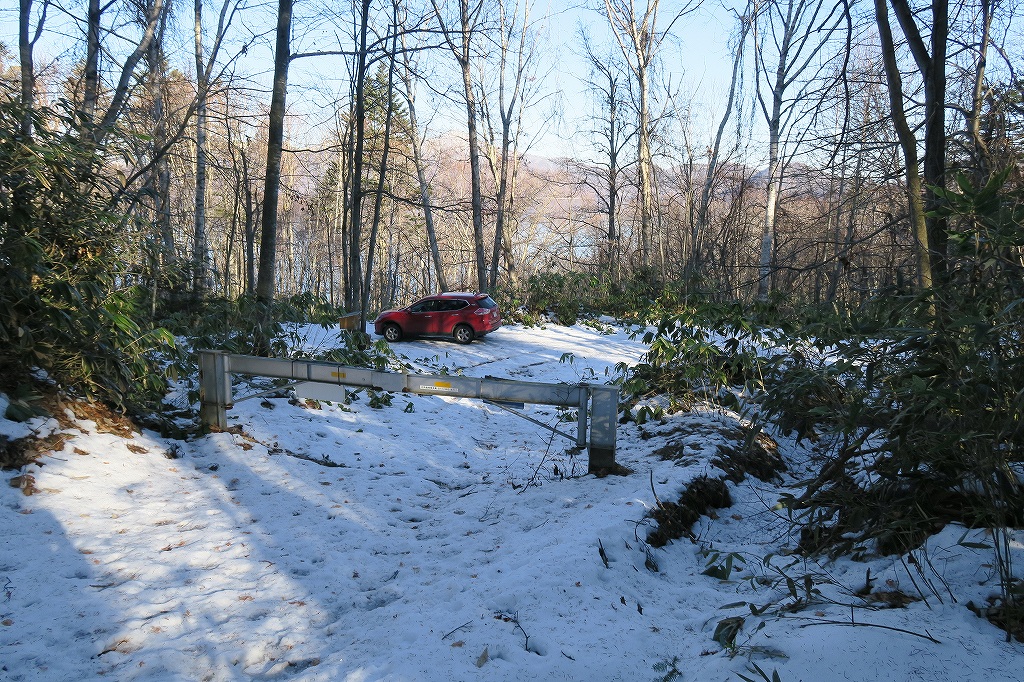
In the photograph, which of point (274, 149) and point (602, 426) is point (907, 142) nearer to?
point (602, 426)

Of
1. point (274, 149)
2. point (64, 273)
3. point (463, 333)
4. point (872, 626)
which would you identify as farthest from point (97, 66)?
point (872, 626)

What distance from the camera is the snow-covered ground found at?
275cm

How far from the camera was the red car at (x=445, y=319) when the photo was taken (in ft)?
51.2

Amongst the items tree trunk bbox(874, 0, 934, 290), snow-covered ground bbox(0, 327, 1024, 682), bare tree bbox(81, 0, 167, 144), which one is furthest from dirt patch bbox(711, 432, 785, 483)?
bare tree bbox(81, 0, 167, 144)

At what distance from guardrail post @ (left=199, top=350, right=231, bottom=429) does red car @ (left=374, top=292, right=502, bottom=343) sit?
380 inches

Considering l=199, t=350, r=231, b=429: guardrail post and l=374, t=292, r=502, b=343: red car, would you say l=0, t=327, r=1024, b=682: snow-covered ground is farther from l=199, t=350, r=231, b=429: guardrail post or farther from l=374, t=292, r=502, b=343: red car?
l=374, t=292, r=502, b=343: red car

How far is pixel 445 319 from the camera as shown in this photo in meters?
15.7

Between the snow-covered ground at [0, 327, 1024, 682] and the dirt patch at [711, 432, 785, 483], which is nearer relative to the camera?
the snow-covered ground at [0, 327, 1024, 682]

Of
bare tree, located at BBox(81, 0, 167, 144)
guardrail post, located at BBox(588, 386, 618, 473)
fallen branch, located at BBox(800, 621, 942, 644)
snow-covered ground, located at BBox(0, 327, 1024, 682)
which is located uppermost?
bare tree, located at BBox(81, 0, 167, 144)

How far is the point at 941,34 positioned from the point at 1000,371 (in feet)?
14.4

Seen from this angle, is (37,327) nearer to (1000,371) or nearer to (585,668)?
(585,668)

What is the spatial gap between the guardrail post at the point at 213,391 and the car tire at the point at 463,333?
9658mm

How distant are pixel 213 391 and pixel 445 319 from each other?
977cm

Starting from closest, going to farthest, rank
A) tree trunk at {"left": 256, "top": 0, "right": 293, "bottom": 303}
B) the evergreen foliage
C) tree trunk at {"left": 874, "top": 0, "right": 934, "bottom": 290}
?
the evergreen foliage < tree trunk at {"left": 874, "top": 0, "right": 934, "bottom": 290} < tree trunk at {"left": 256, "top": 0, "right": 293, "bottom": 303}
